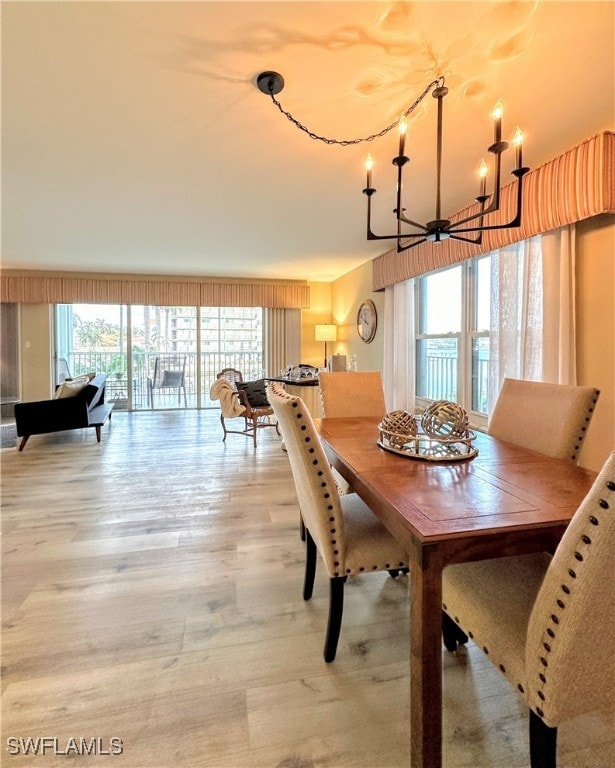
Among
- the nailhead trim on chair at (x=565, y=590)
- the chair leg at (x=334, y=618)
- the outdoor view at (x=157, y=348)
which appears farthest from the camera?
the outdoor view at (x=157, y=348)

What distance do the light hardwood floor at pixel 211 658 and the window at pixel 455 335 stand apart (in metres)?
2.17

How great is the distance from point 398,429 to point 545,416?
717 mm

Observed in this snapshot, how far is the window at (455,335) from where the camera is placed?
11.8ft

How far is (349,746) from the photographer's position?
3.77ft

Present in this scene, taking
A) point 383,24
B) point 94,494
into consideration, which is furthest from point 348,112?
point 94,494

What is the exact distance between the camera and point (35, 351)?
6273 millimetres

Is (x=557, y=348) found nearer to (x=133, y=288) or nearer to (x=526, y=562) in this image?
(x=526, y=562)

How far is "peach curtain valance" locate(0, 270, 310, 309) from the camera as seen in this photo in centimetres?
595

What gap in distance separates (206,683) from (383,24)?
2.52m

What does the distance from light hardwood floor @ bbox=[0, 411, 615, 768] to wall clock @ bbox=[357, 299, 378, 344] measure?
10.9 ft

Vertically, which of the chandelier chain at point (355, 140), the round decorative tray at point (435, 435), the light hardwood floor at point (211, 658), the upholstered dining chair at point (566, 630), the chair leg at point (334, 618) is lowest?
the light hardwood floor at point (211, 658)

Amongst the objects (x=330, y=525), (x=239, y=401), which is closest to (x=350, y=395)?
(x=330, y=525)

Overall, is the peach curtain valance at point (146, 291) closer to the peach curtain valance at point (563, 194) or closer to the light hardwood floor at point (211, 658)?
the peach curtain valance at point (563, 194)

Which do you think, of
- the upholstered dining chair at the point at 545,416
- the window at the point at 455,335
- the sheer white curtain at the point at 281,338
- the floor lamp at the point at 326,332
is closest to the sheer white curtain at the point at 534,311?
the window at the point at 455,335
